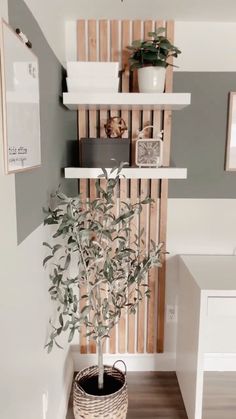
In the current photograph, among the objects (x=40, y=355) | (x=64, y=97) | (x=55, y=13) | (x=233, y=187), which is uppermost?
(x=55, y=13)

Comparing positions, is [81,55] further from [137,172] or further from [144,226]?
[144,226]

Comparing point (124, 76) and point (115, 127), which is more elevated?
point (124, 76)

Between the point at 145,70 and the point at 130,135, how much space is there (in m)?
0.43

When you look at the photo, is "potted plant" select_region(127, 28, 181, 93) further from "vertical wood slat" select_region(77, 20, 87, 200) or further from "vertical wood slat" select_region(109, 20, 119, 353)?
"vertical wood slat" select_region(77, 20, 87, 200)

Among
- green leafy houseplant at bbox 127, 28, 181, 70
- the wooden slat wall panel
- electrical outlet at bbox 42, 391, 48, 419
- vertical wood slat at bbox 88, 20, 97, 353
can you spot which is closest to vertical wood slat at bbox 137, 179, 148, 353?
the wooden slat wall panel

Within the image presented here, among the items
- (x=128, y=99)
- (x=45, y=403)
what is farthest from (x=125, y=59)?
(x=45, y=403)

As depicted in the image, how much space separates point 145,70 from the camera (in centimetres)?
188

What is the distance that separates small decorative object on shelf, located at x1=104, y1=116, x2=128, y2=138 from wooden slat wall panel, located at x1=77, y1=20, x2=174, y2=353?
0.38ft

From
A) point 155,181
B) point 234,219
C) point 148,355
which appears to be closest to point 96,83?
point 155,181

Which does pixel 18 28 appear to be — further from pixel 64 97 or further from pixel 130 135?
pixel 130 135

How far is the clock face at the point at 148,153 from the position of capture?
201 cm

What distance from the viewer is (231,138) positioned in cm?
221

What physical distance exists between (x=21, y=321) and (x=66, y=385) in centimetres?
118

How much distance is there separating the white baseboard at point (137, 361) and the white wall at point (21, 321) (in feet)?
2.29
